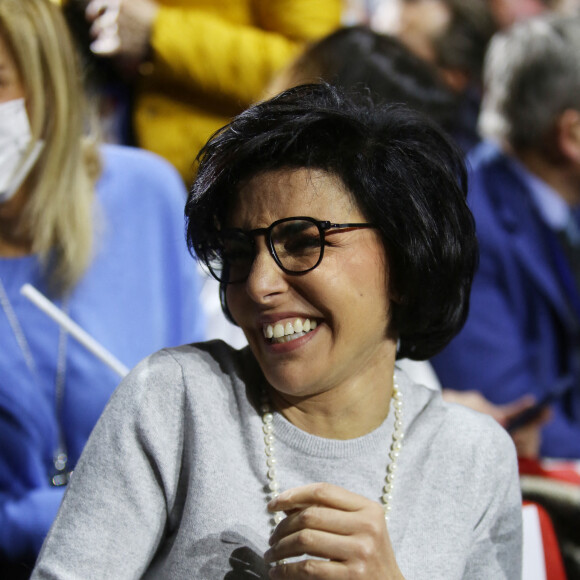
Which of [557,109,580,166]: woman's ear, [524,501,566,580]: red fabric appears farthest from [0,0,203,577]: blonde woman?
[557,109,580,166]: woman's ear

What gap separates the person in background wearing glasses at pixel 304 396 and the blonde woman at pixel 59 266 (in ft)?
1.13

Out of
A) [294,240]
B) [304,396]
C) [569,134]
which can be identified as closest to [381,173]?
[294,240]

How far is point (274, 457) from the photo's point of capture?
1.17m

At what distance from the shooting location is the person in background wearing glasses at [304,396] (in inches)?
42.7

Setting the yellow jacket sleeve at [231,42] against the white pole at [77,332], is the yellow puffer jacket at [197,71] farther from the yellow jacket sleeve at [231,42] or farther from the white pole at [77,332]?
the white pole at [77,332]

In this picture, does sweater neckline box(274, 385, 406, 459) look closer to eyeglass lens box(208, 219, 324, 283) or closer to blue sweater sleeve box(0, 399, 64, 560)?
eyeglass lens box(208, 219, 324, 283)

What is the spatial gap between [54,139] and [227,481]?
755 millimetres

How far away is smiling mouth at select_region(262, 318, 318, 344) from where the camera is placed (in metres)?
1.10

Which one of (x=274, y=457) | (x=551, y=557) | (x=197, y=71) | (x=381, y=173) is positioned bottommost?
(x=551, y=557)

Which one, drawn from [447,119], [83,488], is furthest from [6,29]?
[447,119]

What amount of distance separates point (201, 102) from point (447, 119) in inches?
26.4

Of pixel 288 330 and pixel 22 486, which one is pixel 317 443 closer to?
pixel 288 330

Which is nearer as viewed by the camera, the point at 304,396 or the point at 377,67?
the point at 304,396

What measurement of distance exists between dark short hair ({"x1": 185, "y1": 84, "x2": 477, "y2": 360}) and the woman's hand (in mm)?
300
